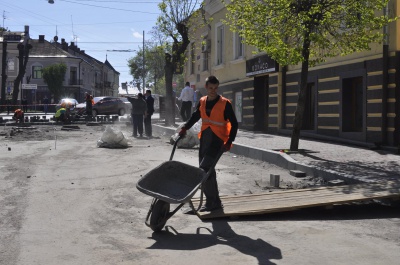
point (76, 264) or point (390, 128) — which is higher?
point (390, 128)

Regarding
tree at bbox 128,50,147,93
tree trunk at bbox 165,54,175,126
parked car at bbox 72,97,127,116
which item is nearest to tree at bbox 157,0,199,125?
tree trunk at bbox 165,54,175,126

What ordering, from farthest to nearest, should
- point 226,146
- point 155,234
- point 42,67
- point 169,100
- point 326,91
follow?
point 42,67, point 169,100, point 326,91, point 226,146, point 155,234

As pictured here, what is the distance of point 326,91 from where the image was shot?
56.6 feet

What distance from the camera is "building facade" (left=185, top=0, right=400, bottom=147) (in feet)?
45.5

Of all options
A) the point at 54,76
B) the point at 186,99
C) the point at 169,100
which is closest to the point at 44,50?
the point at 54,76

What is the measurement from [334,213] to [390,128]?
732cm

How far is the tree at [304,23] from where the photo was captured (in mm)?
11938

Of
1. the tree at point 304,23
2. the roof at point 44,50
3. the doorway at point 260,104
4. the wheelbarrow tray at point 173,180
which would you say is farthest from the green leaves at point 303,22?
the roof at point 44,50

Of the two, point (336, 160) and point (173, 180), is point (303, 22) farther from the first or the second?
point (173, 180)

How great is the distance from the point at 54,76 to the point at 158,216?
232 ft

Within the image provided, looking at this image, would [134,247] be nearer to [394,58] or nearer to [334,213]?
[334,213]

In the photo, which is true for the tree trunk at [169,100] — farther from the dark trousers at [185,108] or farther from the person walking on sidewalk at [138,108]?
the person walking on sidewalk at [138,108]

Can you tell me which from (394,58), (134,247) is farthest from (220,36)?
(134,247)

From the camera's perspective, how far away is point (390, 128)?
45.3 feet
